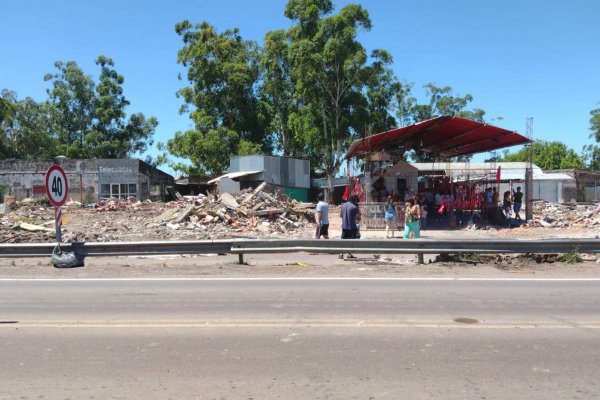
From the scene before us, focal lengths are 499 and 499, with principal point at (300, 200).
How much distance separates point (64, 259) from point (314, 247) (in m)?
6.02

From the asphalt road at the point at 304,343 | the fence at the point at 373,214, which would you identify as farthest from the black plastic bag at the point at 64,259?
the fence at the point at 373,214

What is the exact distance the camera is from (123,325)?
6.46 m

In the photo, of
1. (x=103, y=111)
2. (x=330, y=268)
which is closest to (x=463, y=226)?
(x=330, y=268)

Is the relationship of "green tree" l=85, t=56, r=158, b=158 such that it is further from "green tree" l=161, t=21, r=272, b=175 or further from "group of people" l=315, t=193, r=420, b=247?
"group of people" l=315, t=193, r=420, b=247

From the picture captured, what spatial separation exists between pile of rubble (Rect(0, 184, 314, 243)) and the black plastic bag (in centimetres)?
572

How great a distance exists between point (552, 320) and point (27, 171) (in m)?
44.3

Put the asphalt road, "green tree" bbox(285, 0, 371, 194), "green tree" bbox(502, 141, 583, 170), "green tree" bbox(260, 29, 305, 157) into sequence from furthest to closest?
1. "green tree" bbox(502, 141, 583, 170)
2. "green tree" bbox(260, 29, 305, 157)
3. "green tree" bbox(285, 0, 371, 194)
4. the asphalt road

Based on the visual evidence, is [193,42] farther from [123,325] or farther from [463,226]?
[123,325]

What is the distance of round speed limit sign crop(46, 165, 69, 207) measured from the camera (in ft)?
38.1

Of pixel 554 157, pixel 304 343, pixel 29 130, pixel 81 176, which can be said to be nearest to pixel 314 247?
pixel 304 343

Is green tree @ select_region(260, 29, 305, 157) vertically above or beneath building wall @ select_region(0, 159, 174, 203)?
above

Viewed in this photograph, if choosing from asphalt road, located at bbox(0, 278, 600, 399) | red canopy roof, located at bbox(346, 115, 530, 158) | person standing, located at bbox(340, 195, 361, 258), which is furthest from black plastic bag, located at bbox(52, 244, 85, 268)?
red canopy roof, located at bbox(346, 115, 530, 158)

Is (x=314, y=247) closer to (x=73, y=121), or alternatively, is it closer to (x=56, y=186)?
(x=56, y=186)

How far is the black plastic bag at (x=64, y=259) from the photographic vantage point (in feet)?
39.3
